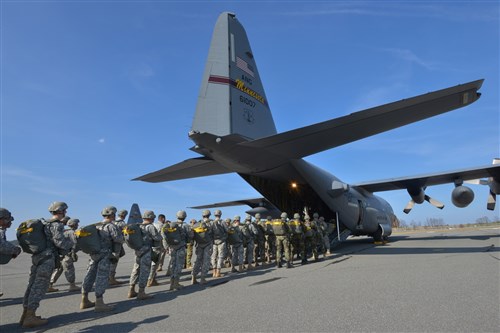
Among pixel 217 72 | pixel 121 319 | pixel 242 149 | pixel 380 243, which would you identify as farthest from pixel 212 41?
pixel 380 243

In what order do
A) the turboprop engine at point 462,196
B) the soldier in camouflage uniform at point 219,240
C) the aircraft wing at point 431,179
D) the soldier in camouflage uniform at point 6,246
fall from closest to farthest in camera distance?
the soldier in camouflage uniform at point 6,246
the soldier in camouflage uniform at point 219,240
the turboprop engine at point 462,196
the aircraft wing at point 431,179

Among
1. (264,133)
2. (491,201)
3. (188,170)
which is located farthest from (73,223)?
(491,201)

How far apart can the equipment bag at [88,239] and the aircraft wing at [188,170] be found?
18.2ft

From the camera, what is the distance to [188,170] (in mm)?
11445

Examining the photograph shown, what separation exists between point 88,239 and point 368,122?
22.4 feet

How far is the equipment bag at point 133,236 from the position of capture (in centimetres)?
600

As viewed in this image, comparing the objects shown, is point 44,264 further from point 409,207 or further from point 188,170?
point 409,207

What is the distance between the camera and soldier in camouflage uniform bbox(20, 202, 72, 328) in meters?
4.45

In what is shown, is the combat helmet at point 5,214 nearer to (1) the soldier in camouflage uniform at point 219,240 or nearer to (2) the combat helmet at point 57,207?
(2) the combat helmet at point 57,207

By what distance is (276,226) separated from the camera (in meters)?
9.59

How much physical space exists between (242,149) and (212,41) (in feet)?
11.5

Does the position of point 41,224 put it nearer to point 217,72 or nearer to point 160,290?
point 160,290

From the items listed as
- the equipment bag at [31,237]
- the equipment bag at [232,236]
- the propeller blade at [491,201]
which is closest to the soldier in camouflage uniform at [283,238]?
the equipment bag at [232,236]

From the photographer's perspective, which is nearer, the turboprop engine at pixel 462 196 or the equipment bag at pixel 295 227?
the equipment bag at pixel 295 227
